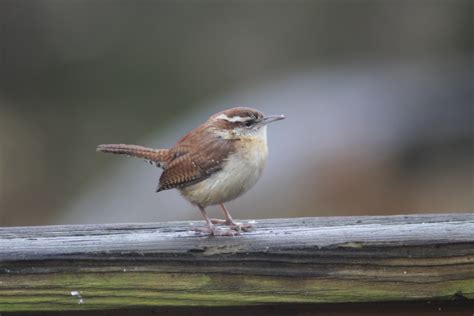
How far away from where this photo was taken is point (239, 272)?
2643 mm

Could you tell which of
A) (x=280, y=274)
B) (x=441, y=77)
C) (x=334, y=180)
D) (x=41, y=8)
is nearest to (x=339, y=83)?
(x=441, y=77)

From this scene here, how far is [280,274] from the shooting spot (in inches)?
104

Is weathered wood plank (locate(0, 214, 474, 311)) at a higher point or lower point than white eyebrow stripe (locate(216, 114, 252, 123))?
lower

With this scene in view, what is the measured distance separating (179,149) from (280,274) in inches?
77.0

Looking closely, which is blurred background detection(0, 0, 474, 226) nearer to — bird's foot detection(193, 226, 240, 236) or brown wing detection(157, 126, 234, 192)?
brown wing detection(157, 126, 234, 192)

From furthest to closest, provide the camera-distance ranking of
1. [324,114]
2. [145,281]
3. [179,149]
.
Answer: [324,114] → [179,149] → [145,281]

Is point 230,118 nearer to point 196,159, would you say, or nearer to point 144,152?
point 196,159

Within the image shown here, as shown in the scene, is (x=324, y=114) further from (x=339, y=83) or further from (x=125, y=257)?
(x=125, y=257)

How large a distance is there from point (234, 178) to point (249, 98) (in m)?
7.04

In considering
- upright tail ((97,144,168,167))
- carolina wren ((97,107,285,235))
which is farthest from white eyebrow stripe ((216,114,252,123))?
upright tail ((97,144,168,167))

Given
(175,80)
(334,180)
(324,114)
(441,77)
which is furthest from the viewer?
(175,80)

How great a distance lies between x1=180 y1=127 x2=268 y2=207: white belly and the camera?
4.18 metres

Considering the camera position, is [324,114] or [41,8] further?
[41,8]

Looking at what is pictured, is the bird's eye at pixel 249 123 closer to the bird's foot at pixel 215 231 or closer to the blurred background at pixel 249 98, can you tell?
the bird's foot at pixel 215 231
